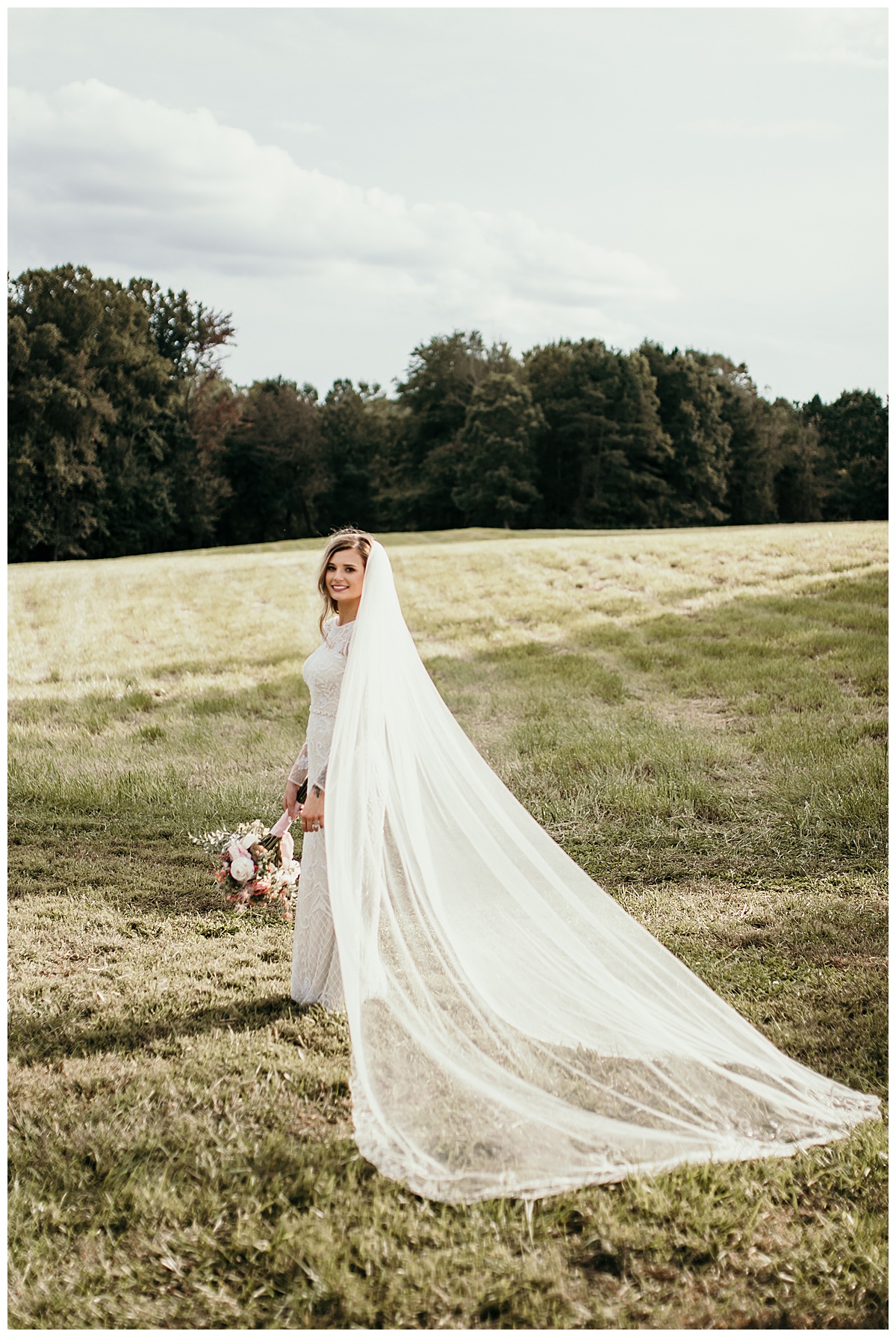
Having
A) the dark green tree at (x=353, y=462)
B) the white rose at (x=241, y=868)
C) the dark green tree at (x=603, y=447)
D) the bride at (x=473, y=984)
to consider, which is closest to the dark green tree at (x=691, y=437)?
the dark green tree at (x=603, y=447)

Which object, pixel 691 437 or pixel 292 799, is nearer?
pixel 292 799

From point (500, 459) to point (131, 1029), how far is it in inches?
1593

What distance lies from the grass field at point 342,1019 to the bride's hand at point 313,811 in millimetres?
861

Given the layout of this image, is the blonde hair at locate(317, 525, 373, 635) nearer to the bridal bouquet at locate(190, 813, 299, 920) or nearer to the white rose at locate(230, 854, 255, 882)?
the bridal bouquet at locate(190, 813, 299, 920)

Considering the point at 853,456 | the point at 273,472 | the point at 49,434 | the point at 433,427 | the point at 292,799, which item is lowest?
the point at 292,799

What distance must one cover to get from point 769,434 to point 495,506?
17.1 meters

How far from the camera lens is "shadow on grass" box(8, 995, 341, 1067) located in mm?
3807

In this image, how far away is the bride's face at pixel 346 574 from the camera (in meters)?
4.00

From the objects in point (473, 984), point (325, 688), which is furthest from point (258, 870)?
point (473, 984)

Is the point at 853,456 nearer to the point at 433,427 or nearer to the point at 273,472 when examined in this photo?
the point at 433,427

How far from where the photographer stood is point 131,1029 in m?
3.98

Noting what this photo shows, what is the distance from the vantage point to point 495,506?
4294cm

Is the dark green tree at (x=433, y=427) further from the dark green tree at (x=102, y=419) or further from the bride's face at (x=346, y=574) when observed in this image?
the bride's face at (x=346, y=574)

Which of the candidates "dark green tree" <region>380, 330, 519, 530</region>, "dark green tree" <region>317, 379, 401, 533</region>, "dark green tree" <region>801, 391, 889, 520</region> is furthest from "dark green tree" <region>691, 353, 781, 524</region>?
"dark green tree" <region>317, 379, 401, 533</region>
